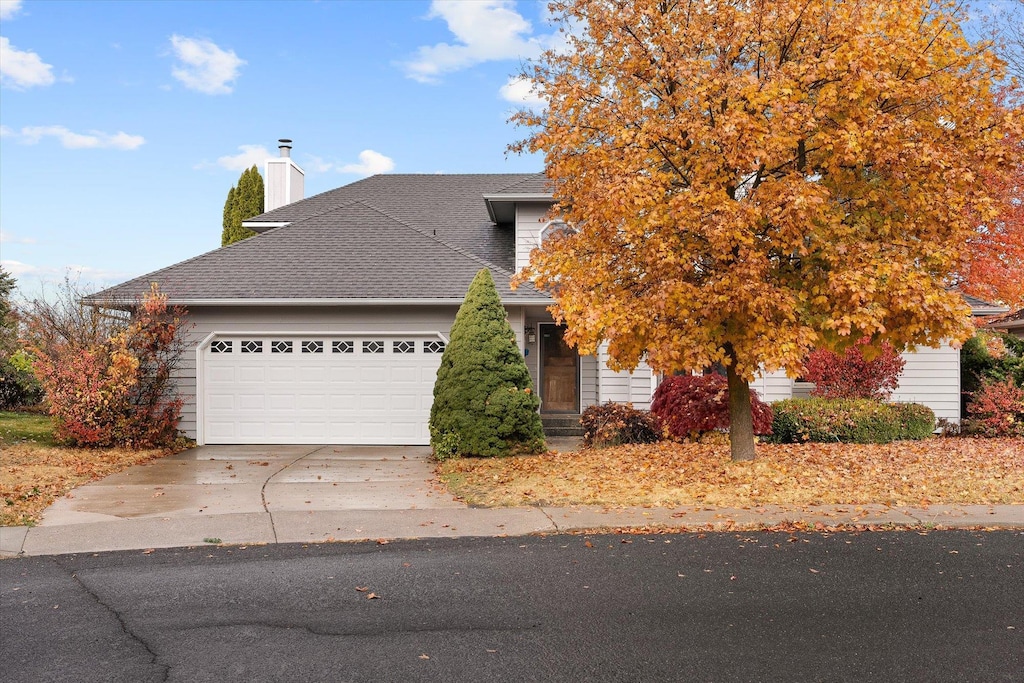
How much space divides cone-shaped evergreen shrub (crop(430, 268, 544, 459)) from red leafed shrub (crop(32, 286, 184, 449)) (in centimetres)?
528

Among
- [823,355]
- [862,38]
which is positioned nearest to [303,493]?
[862,38]

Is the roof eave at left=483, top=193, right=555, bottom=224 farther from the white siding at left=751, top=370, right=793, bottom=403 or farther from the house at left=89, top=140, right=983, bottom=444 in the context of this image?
the white siding at left=751, top=370, right=793, bottom=403

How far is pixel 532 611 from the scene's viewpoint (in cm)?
562

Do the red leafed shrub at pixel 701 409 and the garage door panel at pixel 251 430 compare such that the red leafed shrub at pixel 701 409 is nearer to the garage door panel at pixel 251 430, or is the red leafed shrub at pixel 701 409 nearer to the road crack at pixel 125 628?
the garage door panel at pixel 251 430

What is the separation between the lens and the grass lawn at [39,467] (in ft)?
30.1

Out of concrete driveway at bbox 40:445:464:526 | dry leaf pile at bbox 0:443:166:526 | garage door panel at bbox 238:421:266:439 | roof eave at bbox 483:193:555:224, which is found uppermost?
roof eave at bbox 483:193:555:224

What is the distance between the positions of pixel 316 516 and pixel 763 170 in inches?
264

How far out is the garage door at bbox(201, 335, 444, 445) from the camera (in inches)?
603

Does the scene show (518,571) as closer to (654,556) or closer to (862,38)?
(654,556)

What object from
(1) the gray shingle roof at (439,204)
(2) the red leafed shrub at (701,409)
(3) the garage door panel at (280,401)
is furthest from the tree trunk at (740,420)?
Result: (3) the garage door panel at (280,401)

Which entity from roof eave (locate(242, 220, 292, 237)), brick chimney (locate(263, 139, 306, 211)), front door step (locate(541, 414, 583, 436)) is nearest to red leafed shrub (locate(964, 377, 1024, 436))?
front door step (locate(541, 414, 583, 436))

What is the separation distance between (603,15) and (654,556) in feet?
22.0

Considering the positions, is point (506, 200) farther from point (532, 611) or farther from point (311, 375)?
point (532, 611)

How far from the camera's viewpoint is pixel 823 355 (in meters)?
16.0
